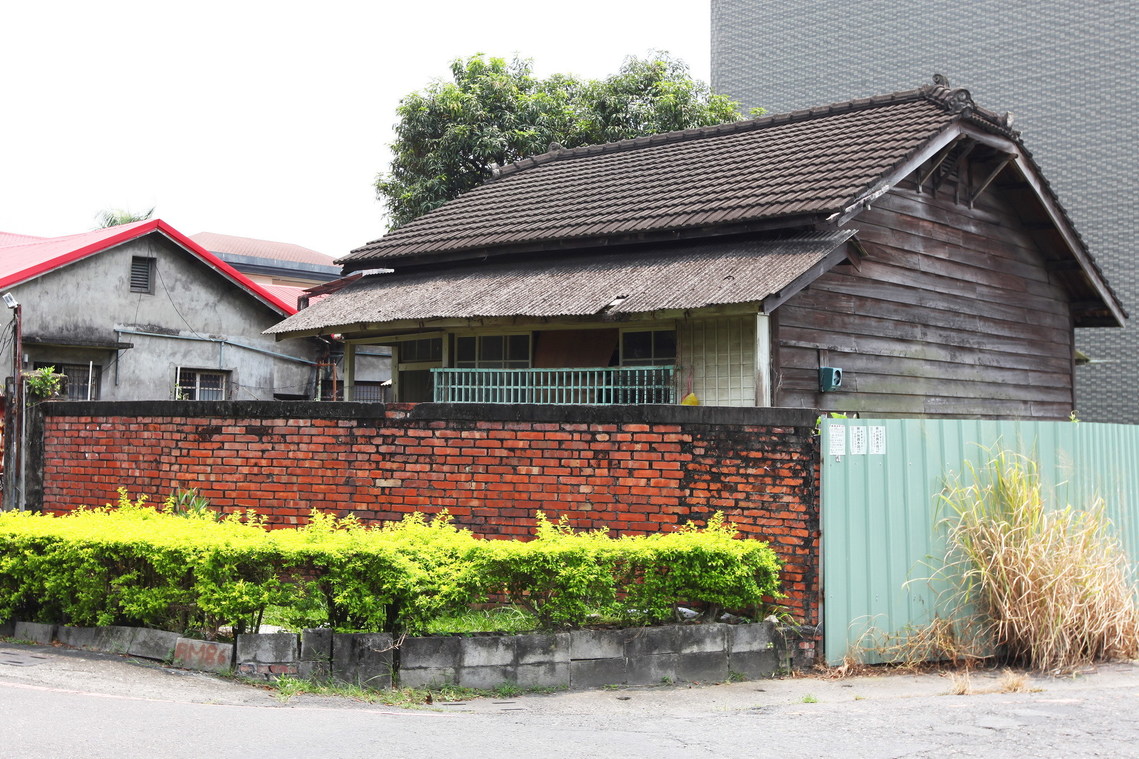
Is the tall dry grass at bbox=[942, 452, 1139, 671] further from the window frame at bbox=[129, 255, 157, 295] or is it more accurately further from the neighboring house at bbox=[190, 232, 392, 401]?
the window frame at bbox=[129, 255, 157, 295]

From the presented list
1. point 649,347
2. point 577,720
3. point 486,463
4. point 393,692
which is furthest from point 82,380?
point 577,720

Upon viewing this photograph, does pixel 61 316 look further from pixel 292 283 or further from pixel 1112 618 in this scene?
pixel 292 283

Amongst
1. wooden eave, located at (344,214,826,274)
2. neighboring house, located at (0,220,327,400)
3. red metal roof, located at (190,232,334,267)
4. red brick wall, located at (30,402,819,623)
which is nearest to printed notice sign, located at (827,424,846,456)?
red brick wall, located at (30,402,819,623)

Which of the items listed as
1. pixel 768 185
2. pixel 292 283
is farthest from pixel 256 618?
pixel 292 283

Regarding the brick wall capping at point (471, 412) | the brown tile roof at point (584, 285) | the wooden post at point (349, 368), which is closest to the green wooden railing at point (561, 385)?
the brown tile roof at point (584, 285)

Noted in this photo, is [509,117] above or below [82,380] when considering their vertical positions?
above

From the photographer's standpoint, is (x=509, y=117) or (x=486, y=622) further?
(x=509, y=117)

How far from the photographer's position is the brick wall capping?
814cm

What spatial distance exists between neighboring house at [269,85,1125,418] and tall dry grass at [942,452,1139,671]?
3043mm

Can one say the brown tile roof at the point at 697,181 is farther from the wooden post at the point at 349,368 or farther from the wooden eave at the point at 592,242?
the wooden post at the point at 349,368

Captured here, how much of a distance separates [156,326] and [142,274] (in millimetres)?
1048

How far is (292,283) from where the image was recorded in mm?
43250

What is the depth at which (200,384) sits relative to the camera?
21.4 metres

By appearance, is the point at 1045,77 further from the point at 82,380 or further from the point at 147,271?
the point at 82,380
